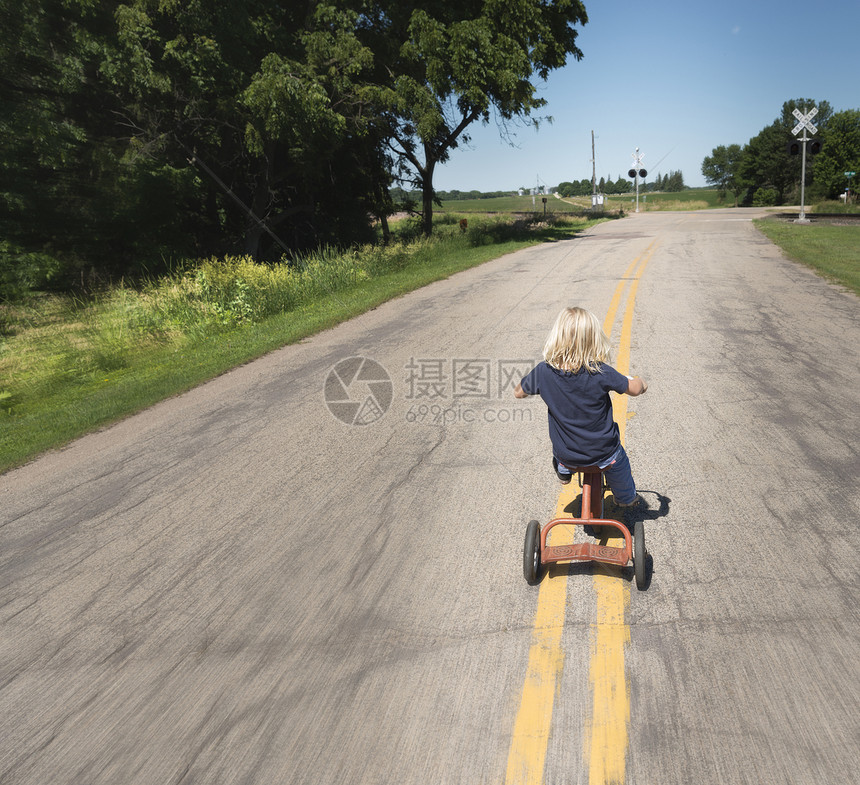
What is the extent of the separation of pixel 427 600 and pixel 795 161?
267 feet

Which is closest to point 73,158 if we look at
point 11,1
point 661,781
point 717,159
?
point 11,1

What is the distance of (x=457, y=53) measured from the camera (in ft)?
78.1

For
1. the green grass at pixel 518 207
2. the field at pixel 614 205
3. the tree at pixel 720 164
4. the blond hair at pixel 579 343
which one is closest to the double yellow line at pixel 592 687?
the blond hair at pixel 579 343

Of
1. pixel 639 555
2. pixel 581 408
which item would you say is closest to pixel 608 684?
pixel 639 555

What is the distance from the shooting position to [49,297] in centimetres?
1725

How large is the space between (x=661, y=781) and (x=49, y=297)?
19.1 meters

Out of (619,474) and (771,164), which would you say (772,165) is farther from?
(619,474)

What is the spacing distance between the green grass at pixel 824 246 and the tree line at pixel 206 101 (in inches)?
451

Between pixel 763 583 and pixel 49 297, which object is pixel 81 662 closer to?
pixel 763 583

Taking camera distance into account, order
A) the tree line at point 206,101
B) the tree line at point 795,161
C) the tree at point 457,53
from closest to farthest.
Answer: the tree line at point 206,101 < the tree at point 457,53 < the tree line at point 795,161

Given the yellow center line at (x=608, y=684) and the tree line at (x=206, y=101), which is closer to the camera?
the yellow center line at (x=608, y=684)

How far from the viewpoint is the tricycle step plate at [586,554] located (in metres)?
3.67

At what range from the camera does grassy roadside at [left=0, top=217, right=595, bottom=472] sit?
28.1 ft

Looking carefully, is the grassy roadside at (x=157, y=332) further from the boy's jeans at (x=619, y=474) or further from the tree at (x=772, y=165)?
the tree at (x=772, y=165)
